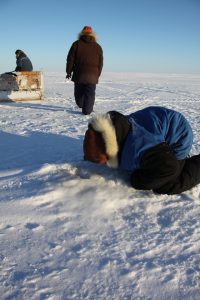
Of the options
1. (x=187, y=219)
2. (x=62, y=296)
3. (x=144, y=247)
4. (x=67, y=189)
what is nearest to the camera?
(x=62, y=296)

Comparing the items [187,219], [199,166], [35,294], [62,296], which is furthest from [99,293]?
[199,166]

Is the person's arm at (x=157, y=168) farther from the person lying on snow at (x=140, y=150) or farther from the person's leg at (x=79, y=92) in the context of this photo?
the person's leg at (x=79, y=92)

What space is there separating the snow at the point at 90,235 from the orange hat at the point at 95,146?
28 cm

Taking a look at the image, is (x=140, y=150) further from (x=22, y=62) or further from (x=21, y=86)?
(x=22, y=62)

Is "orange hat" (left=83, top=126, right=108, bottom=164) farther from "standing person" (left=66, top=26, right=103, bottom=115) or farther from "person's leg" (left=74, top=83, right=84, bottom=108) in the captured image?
"person's leg" (left=74, top=83, right=84, bottom=108)

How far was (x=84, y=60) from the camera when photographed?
6.04 meters

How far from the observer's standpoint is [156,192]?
2.63 meters

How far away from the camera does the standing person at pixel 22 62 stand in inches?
312

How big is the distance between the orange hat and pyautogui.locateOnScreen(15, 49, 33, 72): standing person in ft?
19.7

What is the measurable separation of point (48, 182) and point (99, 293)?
120 centimetres

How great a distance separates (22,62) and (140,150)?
6200 millimetres

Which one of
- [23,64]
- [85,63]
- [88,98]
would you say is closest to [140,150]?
[88,98]

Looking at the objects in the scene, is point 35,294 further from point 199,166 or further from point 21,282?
point 199,166

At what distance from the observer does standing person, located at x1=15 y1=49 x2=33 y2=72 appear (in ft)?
26.0
